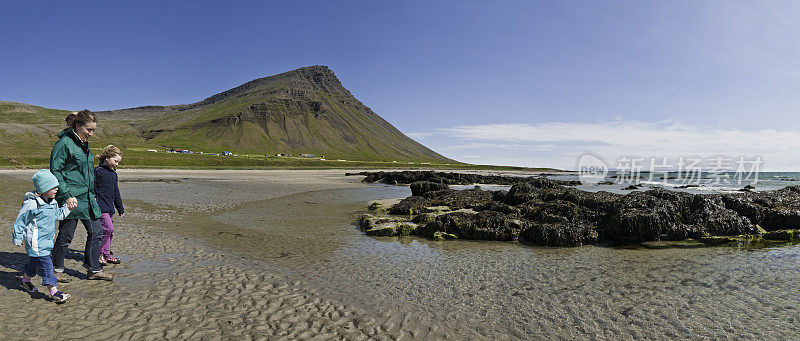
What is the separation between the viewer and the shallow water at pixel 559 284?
20.6 ft

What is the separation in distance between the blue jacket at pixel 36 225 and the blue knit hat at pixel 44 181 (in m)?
0.14

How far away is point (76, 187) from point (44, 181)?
2.87ft

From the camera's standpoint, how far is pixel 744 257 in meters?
11.0

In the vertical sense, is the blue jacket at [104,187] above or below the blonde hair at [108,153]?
below

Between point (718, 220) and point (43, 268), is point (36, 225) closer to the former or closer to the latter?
point (43, 268)

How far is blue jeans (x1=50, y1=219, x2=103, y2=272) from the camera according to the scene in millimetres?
6957

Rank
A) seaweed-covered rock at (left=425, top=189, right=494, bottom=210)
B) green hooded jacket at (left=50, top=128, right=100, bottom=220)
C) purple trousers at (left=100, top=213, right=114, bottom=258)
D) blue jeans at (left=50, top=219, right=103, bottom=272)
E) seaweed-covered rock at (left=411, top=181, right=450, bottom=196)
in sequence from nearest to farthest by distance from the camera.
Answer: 1. green hooded jacket at (left=50, top=128, right=100, bottom=220)
2. blue jeans at (left=50, top=219, right=103, bottom=272)
3. purple trousers at (left=100, top=213, right=114, bottom=258)
4. seaweed-covered rock at (left=425, top=189, right=494, bottom=210)
5. seaweed-covered rock at (left=411, top=181, right=450, bottom=196)

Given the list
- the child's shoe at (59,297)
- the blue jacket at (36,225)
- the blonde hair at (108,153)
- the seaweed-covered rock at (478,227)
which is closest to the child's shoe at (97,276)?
the child's shoe at (59,297)

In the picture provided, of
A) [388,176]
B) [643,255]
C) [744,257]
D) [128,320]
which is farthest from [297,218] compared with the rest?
[388,176]

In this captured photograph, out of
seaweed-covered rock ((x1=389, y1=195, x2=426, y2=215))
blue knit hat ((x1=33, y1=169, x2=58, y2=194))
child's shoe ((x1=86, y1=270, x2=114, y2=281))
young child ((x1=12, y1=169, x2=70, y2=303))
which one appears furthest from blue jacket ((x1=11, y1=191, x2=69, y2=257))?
seaweed-covered rock ((x1=389, y1=195, x2=426, y2=215))

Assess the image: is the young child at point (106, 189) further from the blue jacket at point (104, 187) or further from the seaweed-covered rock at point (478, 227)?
the seaweed-covered rock at point (478, 227)

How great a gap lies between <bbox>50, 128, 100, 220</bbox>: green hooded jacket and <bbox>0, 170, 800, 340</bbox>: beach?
5.29 ft

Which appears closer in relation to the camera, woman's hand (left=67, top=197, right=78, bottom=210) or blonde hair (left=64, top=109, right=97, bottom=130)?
woman's hand (left=67, top=197, right=78, bottom=210)

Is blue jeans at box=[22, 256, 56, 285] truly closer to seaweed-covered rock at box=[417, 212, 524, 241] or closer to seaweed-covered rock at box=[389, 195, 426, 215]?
seaweed-covered rock at box=[417, 212, 524, 241]
